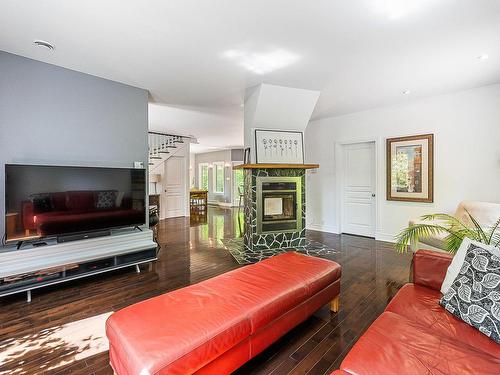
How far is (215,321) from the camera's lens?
146cm

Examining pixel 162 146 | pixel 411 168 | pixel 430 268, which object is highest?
pixel 162 146

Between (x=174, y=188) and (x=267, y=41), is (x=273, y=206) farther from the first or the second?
(x=174, y=188)

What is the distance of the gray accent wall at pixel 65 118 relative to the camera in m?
2.88

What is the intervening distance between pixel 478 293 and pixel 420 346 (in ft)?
1.89

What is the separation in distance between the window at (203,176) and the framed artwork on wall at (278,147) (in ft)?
27.0

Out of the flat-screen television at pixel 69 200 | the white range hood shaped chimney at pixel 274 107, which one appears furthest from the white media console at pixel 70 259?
the white range hood shaped chimney at pixel 274 107

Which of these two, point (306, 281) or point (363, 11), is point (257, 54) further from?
point (306, 281)

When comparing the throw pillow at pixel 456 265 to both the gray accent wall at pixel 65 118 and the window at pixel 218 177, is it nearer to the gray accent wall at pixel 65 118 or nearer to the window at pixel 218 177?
the gray accent wall at pixel 65 118

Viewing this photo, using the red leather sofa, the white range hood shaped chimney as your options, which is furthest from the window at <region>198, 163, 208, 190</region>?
the red leather sofa

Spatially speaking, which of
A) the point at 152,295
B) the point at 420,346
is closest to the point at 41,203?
the point at 152,295

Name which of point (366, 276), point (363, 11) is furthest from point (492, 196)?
point (363, 11)

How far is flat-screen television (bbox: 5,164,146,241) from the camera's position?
8.98 ft

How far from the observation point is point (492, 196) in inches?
151

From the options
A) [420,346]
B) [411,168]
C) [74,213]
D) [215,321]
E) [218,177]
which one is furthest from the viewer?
[218,177]
